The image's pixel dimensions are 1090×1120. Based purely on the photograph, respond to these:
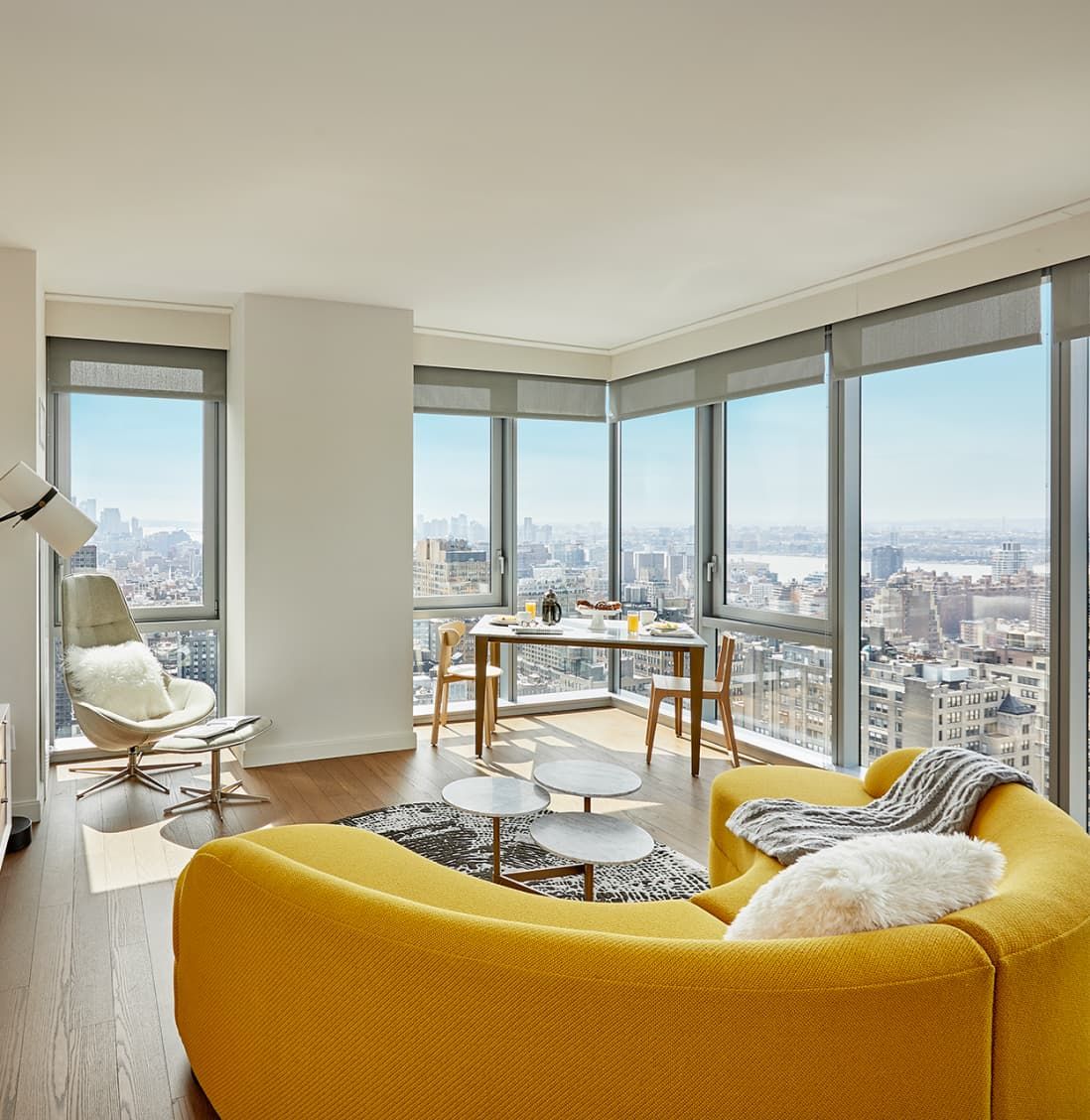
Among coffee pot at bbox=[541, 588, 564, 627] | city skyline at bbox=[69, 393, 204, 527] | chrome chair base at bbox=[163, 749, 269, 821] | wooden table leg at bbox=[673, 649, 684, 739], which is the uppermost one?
city skyline at bbox=[69, 393, 204, 527]

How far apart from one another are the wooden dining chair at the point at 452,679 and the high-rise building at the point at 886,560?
7.47ft

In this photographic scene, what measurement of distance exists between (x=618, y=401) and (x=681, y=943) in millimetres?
5337

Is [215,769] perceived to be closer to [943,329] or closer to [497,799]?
[497,799]

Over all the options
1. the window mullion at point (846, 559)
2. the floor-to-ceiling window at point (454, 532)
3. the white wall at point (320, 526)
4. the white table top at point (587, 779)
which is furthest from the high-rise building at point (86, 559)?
the window mullion at point (846, 559)

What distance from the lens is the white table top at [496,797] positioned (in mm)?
2877

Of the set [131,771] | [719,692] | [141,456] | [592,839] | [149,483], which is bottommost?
[131,771]

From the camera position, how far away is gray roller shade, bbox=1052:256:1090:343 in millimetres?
3387

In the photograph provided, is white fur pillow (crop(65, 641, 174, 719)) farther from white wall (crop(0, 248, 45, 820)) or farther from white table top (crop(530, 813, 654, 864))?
white table top (crop(530, 813, 654, 864))

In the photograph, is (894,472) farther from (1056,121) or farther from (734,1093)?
(734,1093)

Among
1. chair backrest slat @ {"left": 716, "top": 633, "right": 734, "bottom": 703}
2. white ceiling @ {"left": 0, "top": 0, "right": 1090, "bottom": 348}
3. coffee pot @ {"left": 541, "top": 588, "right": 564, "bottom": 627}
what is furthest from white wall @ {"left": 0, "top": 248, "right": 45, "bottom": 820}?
chair backrest slat @ {"left": 716, "top": 633, "right": 734, "bottom": 703}

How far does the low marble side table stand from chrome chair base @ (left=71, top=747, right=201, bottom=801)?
0.24 meters

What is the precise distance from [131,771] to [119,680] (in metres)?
0.55

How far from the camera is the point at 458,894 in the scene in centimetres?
206

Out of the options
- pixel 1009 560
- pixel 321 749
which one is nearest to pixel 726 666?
pixel 1009 560
